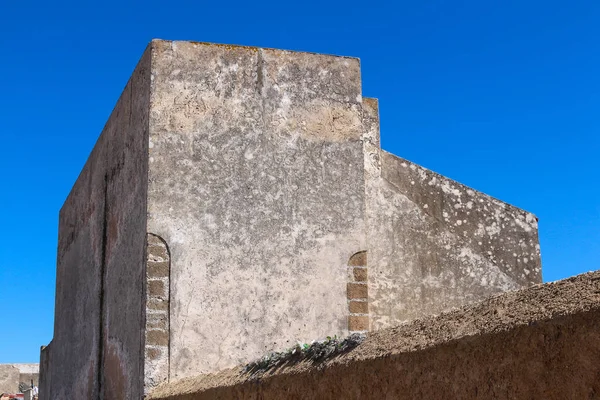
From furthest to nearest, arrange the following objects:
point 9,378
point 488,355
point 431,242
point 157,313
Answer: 1. point 9,378
2. point 431,242
3. point 157,313
4. point 488,355

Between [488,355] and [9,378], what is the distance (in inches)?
1006

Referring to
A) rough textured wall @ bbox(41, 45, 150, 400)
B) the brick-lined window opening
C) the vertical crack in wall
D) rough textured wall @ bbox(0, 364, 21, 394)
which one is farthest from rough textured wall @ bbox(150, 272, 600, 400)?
rough textured wall @ bbox(0, 364, 21, 394)

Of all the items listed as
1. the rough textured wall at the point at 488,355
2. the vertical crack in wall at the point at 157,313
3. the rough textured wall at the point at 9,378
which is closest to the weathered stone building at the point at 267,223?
the vertical crack in wall at the point at 157,313

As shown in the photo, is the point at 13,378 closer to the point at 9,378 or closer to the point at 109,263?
the point at 9,378

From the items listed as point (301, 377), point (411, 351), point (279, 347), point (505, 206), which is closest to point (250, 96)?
point (279, 347)

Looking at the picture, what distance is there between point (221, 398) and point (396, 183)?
399 cm

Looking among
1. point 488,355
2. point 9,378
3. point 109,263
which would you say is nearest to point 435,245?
point 109,263

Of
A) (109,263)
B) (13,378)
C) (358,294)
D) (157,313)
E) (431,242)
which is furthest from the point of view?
(13,378)

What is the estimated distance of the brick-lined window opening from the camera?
309 inches

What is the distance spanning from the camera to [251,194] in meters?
7.93

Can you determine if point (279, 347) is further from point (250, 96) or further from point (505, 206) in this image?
point (505, 206)

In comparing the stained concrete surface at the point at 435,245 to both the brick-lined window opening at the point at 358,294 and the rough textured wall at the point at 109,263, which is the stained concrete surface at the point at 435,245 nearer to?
→ the brick-lined window opening at the point at 358,294

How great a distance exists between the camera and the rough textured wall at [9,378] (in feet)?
85.0

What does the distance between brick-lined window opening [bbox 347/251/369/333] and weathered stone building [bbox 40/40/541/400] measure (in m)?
0.01
